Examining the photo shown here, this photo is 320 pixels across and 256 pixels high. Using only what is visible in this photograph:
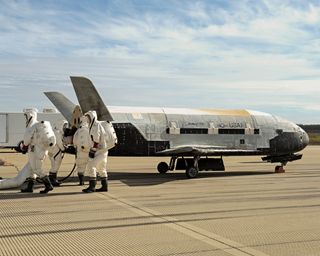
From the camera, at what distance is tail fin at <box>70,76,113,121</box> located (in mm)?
15141

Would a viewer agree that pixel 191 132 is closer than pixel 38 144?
No

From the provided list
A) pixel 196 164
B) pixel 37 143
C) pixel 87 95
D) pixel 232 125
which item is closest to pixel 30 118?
pixel 37 143

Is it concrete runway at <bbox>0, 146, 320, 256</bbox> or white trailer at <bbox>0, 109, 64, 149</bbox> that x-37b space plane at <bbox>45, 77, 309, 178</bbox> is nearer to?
concrete runway at <bbox>0, 146, 320, 256</bbox>

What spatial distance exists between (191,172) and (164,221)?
8.71 meters

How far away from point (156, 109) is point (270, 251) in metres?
12.1

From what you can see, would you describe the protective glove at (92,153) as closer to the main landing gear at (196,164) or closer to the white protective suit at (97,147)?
the white protective suit at (97,147)

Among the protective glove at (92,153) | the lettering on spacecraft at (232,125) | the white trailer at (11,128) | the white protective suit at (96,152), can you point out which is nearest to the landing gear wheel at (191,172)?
the lettering on spacecraft at (232,125)

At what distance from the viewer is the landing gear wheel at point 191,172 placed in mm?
17297

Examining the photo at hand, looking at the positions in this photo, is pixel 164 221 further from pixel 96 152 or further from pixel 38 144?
pixel 38 144

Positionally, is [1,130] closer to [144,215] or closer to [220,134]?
[220,134]

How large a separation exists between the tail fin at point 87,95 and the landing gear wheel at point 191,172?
411 centimetres

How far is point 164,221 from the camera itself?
8.69m

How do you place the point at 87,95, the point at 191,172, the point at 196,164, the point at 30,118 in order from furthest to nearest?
1. the point at 196,164
2. the point at 191,172
3. the point at 87,95
4. the point at 30,118

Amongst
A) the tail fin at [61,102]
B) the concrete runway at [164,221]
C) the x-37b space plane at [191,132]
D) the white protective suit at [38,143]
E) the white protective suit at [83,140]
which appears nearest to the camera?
the concrete runway at [164,221]
